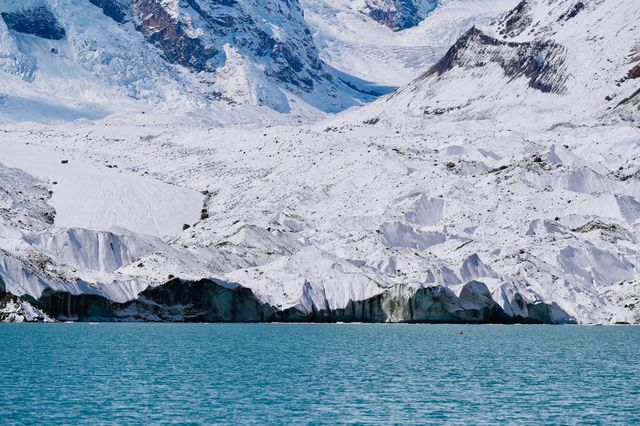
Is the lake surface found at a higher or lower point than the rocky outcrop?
lower

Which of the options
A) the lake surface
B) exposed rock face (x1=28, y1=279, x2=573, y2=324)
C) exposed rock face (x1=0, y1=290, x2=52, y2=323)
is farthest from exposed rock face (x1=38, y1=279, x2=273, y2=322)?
the lake surface

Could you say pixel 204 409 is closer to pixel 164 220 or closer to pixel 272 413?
pixel 272 413

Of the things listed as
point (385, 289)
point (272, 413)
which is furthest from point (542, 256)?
point (272, 413)

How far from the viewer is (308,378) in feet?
209

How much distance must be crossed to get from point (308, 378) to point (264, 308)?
56528mm

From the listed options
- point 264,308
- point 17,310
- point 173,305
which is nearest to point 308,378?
point 17,310

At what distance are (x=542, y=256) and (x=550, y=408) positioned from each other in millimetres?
90431

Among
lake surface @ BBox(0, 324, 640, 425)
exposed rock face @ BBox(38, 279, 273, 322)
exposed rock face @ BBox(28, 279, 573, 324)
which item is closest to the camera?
lake surface @ BBox(0, 324, 640, 425)

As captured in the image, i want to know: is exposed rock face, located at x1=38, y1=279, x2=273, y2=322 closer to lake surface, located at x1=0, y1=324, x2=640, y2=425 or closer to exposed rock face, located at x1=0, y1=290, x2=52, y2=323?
exposed rock face, located at x1=0, y1=290, x2=52, y2=323

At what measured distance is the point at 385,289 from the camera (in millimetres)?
121062

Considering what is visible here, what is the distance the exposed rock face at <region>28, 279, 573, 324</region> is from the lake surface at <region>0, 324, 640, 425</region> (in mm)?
13285

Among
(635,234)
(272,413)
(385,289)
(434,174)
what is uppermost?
(434,174)

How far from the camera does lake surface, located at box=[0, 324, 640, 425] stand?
51.0m

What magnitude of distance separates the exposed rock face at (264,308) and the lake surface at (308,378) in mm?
13285
